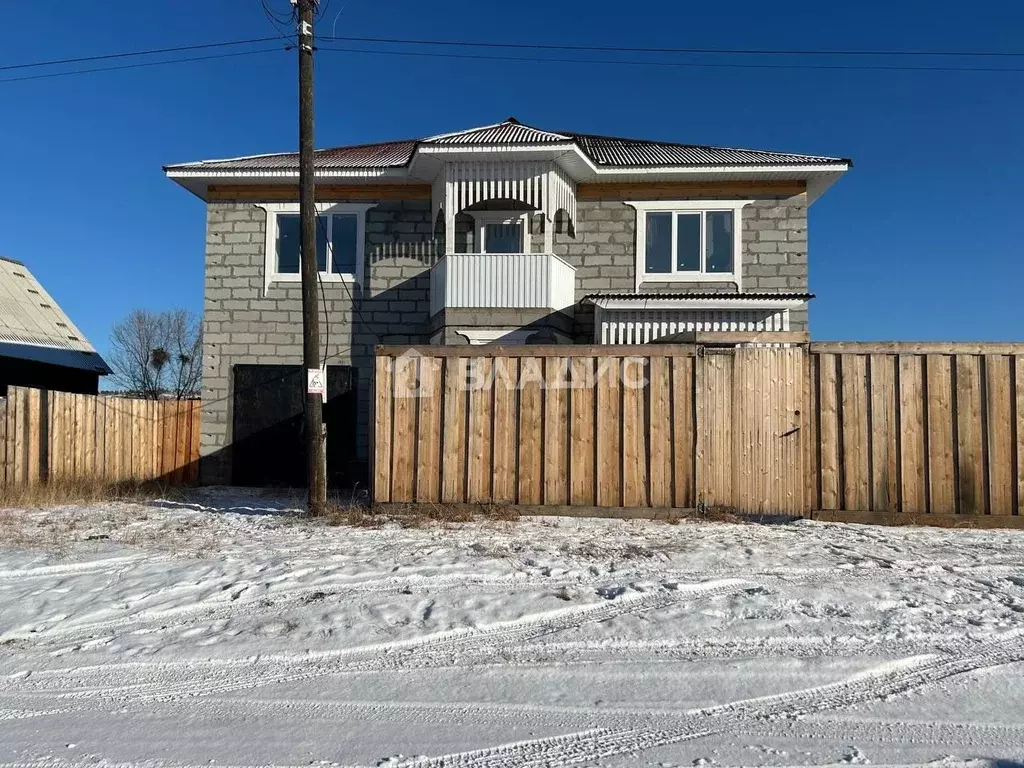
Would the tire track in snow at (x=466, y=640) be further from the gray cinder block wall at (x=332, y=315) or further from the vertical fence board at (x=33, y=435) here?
the vertical fence board at (x=33, y=435)

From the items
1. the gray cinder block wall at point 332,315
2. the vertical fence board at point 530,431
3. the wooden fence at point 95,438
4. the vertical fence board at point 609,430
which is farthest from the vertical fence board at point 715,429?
the wooden fence at point 95,438

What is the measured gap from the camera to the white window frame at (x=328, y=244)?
15.5 metres

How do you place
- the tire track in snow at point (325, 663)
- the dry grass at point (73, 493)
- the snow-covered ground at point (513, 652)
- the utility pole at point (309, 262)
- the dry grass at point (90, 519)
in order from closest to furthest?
the snow-covered ground at point (513, 652)
the tire track in snow at point (325, 663)
the dry grass at point (90, 519)
the utility pole at point (309, 262)
the dry grass at point (73, 493)

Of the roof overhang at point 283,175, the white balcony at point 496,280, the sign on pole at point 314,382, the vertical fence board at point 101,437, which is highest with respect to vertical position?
the roof overhang at point 283,175

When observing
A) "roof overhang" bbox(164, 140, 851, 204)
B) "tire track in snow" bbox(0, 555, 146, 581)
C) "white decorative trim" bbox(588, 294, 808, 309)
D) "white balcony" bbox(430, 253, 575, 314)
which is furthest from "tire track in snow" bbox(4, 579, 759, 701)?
"roof overhang" bbox(164, 140, 851, 204)

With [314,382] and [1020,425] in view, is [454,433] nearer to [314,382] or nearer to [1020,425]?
[314,382]

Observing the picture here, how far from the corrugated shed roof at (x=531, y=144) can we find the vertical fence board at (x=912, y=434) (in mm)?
6326

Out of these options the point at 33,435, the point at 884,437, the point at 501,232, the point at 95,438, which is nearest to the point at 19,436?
the point at 33,435

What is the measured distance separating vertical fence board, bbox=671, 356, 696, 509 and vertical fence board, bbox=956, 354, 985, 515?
3.12 m

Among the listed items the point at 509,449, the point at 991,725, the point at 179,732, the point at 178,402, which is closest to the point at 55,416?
the point at 178,402

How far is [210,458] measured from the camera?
50.7ft

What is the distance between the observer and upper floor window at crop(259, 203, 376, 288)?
50.8ft

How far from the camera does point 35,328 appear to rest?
2114cm

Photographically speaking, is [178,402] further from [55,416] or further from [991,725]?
[991,725]
